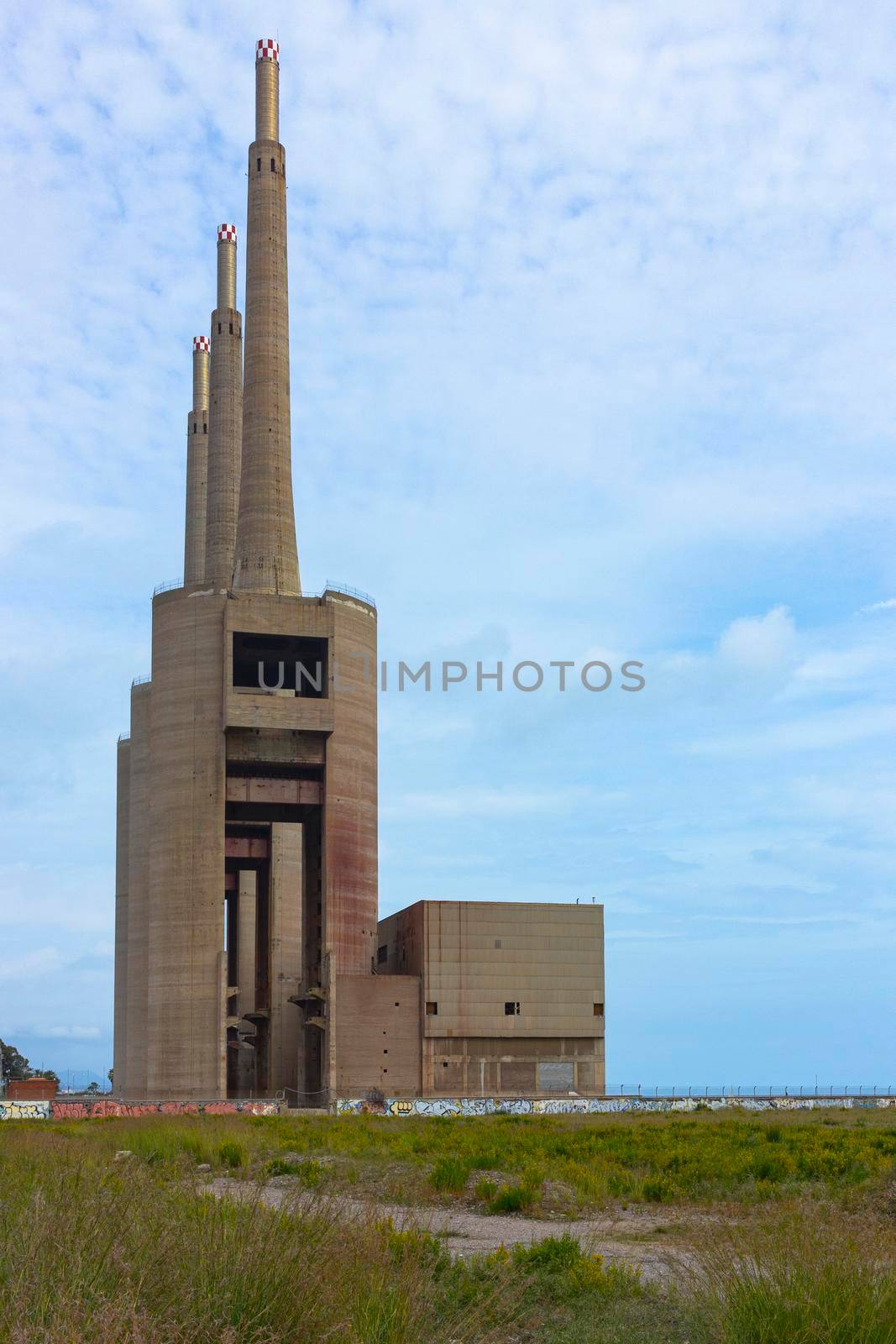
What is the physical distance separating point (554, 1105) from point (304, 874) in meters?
20.5

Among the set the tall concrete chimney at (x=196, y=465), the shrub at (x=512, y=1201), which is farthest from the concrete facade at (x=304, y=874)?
the shrub at (x=512, y=1201)

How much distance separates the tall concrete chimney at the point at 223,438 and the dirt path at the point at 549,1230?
7661 centimetres

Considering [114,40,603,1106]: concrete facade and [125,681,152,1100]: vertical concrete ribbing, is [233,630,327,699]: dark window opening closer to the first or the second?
[114,40,603,1106]: concrete facade

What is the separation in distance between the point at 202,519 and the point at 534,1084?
5727cm

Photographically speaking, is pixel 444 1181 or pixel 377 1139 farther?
pixel 377 1139

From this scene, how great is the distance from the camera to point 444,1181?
2292 cm

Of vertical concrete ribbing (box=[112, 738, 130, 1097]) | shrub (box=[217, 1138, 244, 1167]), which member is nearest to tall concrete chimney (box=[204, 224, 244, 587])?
vertical concrete ribbing (box=[112, 738, 130, 1097])

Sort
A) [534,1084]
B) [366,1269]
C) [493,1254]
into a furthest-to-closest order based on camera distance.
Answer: [534,1084], [493,1254], [366,1269]

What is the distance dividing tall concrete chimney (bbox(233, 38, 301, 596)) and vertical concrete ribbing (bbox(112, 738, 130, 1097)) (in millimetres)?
35028

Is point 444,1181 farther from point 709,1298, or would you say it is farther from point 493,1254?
point 709,1298

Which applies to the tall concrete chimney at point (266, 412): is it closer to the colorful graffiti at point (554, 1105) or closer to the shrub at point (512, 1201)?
the colorful graffiti at point (554, 1105)

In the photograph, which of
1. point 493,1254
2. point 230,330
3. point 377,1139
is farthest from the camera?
point 230,330

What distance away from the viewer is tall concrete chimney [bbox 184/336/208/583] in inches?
4414

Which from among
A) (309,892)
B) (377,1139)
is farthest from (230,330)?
(377,1139)
